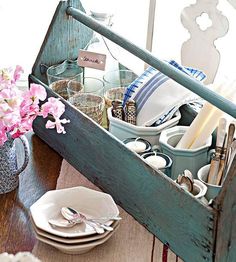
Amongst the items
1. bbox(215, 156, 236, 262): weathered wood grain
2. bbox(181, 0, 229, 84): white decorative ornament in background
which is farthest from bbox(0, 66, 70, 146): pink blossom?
bbox(181, 0, 229, 84): white decorative ornament in background

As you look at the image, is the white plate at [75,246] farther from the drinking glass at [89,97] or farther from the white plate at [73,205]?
the drinking glass at [89,97]

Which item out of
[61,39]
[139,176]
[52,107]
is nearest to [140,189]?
[139,176]

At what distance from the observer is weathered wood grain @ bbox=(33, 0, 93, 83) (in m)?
1.32

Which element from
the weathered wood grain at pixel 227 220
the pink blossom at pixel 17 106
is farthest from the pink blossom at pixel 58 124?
the weathered wood grain at pixel 227 220

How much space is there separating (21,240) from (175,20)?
976 mm

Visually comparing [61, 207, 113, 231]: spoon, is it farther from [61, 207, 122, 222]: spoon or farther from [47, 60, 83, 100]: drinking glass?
[47, 60, 83, 100]: drinking glass

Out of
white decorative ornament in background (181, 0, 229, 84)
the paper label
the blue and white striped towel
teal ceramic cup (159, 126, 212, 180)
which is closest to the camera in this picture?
teal ceramic cup (159, 126, 212, 180)

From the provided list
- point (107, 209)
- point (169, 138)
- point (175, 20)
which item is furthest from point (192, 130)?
point (175, 20)

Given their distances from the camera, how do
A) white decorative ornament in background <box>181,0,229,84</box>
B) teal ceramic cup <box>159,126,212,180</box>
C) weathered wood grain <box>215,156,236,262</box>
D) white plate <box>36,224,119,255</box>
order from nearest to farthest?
weathered wood grain <box>215,156,236,262</box>
white plate <box>36,224,119,255</box>
teal ceramic cup <box>159,126,212,180</box>
white decorative ornament in background <box>181,0,229,84</box>

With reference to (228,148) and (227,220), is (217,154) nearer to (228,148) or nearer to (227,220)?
(228,148)

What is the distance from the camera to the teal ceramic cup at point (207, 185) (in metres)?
1.02

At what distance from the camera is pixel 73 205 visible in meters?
1.10

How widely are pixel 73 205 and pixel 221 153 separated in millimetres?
288

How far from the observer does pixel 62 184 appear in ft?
3.88
